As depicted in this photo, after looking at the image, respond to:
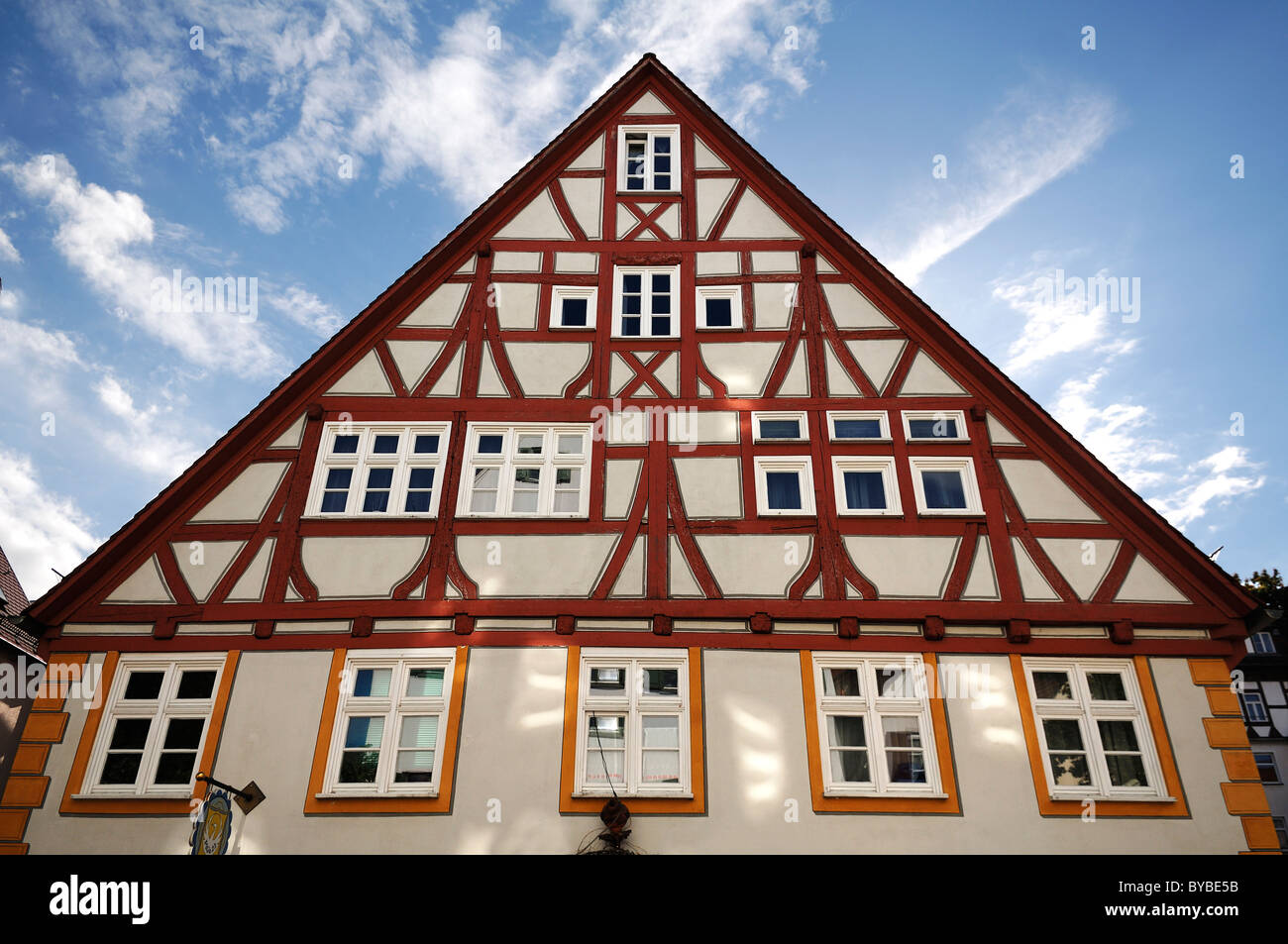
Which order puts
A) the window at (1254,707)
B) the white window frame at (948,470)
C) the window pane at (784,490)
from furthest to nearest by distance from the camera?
the window at (1254,707)
the window pane at (784,490)
the white window frame at (948,470)

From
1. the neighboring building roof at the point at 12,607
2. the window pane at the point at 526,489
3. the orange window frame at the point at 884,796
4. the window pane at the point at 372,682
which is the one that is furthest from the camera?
the neighboring building roof at the point at 12,607

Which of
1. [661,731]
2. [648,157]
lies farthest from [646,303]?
[661,731]

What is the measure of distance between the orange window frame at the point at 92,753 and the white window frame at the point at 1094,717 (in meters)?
9.71

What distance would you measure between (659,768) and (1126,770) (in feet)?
17.9

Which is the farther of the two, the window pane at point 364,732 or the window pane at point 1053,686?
the window pane at point 1053,686

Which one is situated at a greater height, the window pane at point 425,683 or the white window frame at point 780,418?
the white window frame at point 780,418

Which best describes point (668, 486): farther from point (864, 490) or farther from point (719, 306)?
point (719, 306)

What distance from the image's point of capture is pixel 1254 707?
29.3m

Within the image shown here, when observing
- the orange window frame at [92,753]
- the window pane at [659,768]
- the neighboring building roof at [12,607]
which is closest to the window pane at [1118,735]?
the window pane at [659,768]

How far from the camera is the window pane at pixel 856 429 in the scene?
40.3 feet

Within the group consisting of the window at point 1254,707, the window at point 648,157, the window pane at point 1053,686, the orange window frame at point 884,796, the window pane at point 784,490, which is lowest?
the orange window frame at point 884,796

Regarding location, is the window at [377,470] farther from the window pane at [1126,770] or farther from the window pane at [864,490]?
the window pane at [1126,770]

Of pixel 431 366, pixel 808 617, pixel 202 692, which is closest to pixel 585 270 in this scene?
pixel 431 366
